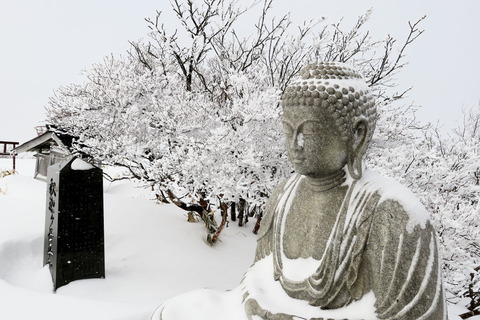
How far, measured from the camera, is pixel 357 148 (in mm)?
2094

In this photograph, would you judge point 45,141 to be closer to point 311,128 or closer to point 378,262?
point 311,128

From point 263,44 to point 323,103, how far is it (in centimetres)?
633

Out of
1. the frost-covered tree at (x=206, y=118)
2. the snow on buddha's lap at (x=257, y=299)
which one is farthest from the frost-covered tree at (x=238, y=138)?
the snow on buddha's lap at (x=257, y=299)

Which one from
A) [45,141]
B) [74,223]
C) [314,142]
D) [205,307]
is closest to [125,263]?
[74,223]

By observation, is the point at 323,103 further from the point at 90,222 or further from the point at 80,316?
the point at 90,222

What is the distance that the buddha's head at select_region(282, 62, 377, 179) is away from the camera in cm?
202

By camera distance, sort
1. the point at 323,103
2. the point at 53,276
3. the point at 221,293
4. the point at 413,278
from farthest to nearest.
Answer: the point at 53,276 → the point at 221,293 → the point at 323,103 → the point at 413,278

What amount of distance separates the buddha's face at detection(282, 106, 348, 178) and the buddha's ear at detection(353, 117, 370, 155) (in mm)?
62

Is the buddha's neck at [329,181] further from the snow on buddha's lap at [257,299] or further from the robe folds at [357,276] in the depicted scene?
the snow on buddha's lap at [257,299]

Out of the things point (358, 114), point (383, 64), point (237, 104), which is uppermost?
point (383, 64)

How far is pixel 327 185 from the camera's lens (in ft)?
7.28

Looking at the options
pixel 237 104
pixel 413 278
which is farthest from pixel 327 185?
pixel 237 104

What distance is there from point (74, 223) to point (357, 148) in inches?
160

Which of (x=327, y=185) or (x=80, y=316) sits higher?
(x=327, y=185)
